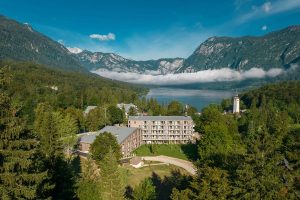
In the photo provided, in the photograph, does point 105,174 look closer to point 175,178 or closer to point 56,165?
point 56,165

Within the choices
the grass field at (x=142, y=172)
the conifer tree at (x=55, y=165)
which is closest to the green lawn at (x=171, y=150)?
the grass field at (x=142, y=172)

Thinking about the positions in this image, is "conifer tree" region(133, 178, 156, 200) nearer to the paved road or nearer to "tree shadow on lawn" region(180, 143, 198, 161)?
the paved road

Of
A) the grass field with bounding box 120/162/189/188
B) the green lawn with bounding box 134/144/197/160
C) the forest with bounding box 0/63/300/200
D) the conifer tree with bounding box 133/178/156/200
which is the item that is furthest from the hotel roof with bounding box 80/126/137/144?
the conifer tree with bounding box 133/178/156/200

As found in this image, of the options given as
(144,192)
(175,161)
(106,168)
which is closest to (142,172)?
(175,161)

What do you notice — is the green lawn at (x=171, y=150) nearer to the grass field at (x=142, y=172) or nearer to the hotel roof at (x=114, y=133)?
the hotel roof at (x=114, y=133)

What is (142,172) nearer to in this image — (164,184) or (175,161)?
(164,184)
